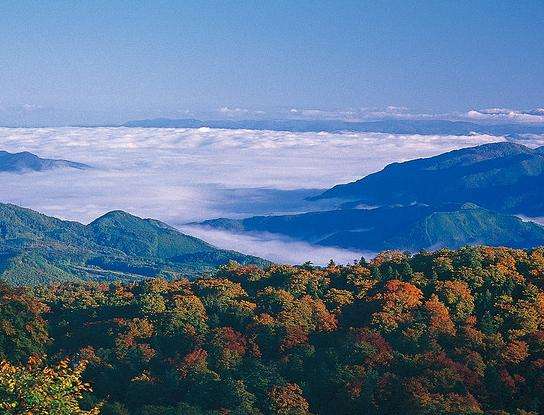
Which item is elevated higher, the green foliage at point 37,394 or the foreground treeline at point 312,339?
the green foliage at point 37,394

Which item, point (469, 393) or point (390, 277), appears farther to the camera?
point (390, 277)

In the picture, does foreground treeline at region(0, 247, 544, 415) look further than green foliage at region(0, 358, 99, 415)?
Yes

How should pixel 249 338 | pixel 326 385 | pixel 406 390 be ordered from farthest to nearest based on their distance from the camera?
1. pixel 249 338
2. pixel 326 385
3. pixel 406 390

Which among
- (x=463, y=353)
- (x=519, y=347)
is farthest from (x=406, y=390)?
(x=519, y=347)

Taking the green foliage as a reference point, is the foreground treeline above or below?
below

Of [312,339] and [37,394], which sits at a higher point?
[37,394]

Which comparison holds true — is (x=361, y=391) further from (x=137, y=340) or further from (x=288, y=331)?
(x=137, y=340)

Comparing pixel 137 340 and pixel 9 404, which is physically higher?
pixel 9 404

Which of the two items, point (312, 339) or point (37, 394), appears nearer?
point (37, 394)
